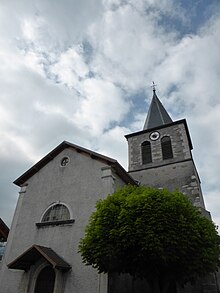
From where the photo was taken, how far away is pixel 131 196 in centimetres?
854

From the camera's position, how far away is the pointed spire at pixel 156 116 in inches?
773

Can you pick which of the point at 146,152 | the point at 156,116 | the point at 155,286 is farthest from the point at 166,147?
the point at 155,286

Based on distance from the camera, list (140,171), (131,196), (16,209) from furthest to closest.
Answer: (140,171)
(16,209)
(131,196)

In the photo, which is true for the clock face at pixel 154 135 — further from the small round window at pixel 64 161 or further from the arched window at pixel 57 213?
the arched window at pixel 57 213

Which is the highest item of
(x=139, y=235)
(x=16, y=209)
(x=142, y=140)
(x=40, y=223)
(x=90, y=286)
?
(x=142, y=140)

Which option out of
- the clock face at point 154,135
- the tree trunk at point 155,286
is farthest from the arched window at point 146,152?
the tree trunk at point 155,286

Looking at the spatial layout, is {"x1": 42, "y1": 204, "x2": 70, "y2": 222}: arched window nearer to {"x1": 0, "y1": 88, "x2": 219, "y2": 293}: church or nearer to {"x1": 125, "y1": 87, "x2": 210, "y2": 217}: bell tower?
{"x1": 0, "y1": 88, "x2": 219, "y2": 293}: church

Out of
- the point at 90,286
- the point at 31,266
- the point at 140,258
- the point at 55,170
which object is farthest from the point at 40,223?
the point at 140,258

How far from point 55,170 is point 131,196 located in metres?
5.63

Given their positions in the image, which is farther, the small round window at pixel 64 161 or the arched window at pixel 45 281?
the small round window at pixel 64 161

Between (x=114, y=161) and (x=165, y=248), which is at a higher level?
(x=114, y=161)

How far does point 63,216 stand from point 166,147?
9308mm

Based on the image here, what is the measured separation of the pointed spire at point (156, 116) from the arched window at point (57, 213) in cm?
1079

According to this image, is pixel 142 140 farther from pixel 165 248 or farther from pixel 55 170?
pixel 165 248
